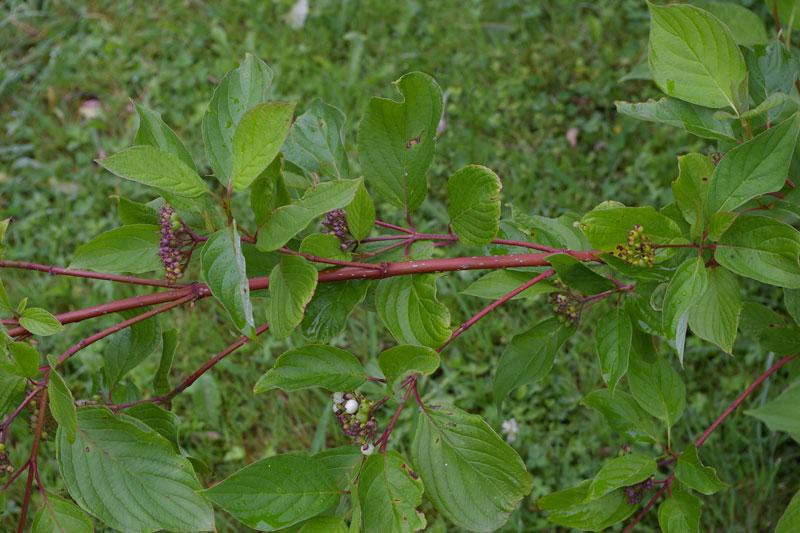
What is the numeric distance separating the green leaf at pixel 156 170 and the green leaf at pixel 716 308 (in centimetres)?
72

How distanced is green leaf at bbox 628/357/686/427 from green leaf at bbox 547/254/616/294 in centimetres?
22

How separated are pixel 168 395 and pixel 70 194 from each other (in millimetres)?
Result: 2060

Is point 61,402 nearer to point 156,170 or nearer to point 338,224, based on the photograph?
point 156,170

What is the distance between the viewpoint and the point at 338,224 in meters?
1.19

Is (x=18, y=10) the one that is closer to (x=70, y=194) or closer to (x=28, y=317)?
(x=70, y=194)

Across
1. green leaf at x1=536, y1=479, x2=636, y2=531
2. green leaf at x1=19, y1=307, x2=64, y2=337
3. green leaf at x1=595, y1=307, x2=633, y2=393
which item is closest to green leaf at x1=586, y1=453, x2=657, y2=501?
green leaf at x1=536, y1=479, x2=636, y2=531

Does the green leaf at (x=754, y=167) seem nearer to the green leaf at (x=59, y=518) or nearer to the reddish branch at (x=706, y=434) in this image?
the reddish branch at (x=706, y=434)

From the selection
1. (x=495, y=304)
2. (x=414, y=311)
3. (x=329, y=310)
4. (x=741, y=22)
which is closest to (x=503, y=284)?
(x=495, y=304)

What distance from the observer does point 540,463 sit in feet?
7.46

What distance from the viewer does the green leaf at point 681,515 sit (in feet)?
4.07

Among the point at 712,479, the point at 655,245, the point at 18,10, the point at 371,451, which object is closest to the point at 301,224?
the point at 371,451

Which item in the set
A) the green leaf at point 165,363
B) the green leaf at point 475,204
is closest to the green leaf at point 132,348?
the green leaf at point 165,363

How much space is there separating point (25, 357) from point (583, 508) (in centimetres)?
85

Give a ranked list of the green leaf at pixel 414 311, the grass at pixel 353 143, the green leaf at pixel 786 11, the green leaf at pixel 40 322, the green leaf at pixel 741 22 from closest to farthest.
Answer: the green leaf at pixel 40 322 < the green leaf at pixel 414 311 < the green leaf at pixel 786 11 < the green leaf at pixel 741 22 < the grass at pixel 353 143
